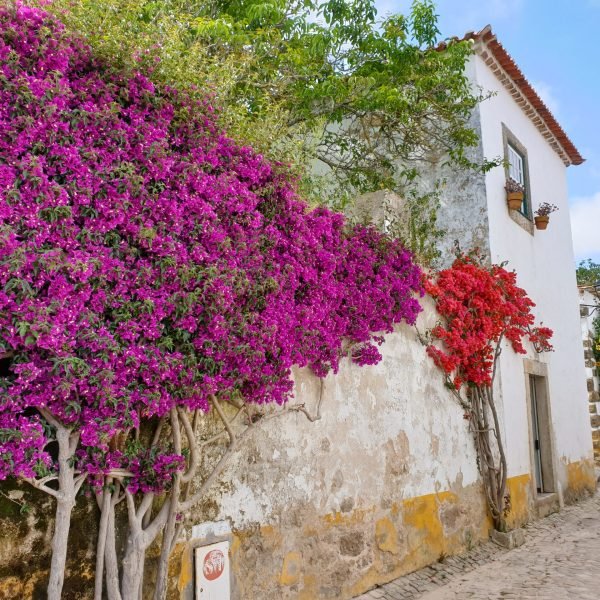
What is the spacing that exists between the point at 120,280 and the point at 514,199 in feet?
23.4

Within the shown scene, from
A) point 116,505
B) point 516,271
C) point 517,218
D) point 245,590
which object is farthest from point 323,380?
point 517,218

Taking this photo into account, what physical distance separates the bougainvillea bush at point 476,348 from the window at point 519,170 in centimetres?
250

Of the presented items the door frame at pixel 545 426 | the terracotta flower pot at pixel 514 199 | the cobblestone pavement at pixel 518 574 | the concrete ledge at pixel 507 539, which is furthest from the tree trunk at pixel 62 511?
the terracotta flower pot at pixel 514 199

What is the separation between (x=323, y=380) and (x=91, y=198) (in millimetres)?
2379

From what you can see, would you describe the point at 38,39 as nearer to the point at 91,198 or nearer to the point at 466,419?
the point at 91,198

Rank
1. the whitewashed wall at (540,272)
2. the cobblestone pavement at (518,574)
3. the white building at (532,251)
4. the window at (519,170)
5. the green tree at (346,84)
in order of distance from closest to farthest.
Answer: the cobblestone pavement at (518,574)
the green tree at (346,84)
the whitewashed wall at (540,272)
the white building at (532,251)
the window at (519,170)

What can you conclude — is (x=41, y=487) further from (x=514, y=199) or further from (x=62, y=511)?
(x=514, y=199)

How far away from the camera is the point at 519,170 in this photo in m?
9.91

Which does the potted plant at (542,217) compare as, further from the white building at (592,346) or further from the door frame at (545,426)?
the white building at (592,346)

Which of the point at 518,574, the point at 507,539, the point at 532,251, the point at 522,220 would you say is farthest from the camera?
the point at 532,251

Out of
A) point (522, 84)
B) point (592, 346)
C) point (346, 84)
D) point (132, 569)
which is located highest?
point (522, 84)

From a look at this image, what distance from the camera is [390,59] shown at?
730 centimetres

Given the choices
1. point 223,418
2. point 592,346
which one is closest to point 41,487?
point 223,418

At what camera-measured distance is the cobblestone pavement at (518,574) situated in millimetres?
5023
